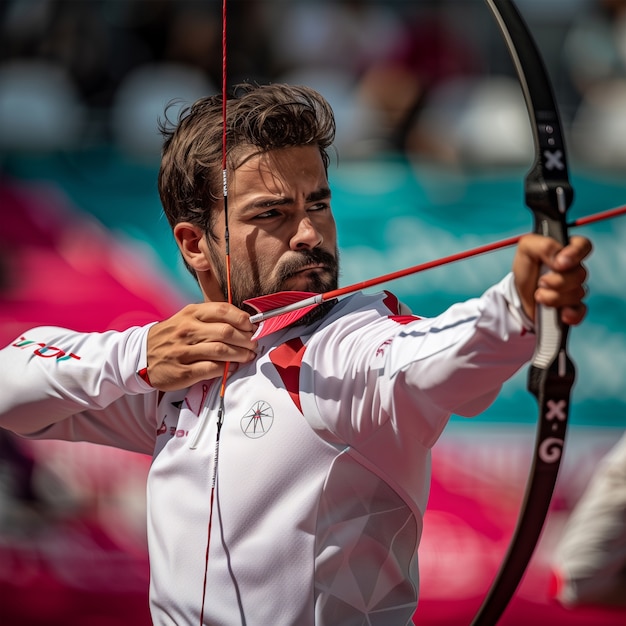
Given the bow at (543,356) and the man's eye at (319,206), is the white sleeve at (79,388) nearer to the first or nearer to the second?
the man's eye at (319,206)

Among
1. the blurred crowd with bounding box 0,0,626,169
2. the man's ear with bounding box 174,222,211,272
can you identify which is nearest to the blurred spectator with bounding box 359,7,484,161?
the blurred crowd with bounding box 0,0,626,169

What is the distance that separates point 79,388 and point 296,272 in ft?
1.41

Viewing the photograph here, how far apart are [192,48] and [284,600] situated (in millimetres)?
3471

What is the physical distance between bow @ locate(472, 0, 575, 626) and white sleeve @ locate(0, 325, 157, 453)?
2.14 ft

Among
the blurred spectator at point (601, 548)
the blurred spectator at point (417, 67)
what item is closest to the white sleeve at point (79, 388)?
the blurred spectator at point (601, 548)

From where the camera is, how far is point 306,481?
1.54 m

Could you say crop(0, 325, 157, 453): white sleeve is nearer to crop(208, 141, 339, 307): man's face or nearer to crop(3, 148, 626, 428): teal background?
crop(208, 141, 339, 307): man's face

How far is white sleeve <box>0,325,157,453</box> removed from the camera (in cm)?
175

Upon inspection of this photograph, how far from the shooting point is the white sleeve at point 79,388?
5.75 ft

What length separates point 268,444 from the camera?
1.57 metres

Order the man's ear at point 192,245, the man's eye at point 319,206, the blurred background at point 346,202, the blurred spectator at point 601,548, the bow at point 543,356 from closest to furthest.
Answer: the bow at point 543,356, the man's eye at point 319,206, the man's ear at point 192,245, the blurred spectator at point 601,548, the blurred background at point 346,202

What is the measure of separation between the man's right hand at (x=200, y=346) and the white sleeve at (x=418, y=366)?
12cm

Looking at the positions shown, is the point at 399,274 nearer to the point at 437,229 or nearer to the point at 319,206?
the point at 319,206

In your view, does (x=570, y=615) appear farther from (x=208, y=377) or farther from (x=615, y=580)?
(x=208, y=377)
